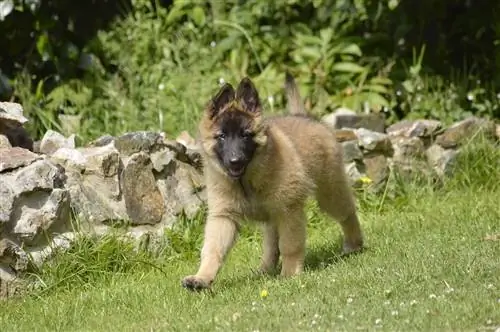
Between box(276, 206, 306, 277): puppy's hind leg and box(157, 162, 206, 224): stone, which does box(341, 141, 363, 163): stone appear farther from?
box(276, 206, 306, 277): puppy's hind leg

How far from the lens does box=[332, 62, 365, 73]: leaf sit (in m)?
13.0

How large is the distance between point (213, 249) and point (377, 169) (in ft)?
11.8

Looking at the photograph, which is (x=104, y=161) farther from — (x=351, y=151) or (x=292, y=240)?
(x=351, y=151)

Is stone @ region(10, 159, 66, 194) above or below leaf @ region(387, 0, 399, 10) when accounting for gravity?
above

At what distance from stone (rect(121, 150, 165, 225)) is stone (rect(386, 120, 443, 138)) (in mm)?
2913

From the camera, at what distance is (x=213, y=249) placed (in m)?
8.01

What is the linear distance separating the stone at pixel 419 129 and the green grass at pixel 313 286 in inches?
49.0

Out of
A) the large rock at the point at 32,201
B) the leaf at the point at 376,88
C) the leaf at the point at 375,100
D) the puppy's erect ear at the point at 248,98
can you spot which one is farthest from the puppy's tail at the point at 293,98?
the leaf at the point at 376,88

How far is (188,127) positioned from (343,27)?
2612 mm

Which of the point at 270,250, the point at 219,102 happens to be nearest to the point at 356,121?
the point at 270,250

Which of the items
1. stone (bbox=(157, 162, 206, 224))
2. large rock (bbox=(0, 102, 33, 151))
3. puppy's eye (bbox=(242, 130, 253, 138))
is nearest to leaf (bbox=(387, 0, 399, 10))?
stone (bbox=(157, 162, 206, 224))

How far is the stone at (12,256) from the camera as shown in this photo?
8336 millimetres

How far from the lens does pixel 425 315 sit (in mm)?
6508

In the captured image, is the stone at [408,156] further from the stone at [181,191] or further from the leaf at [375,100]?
the stone at [181,191]
